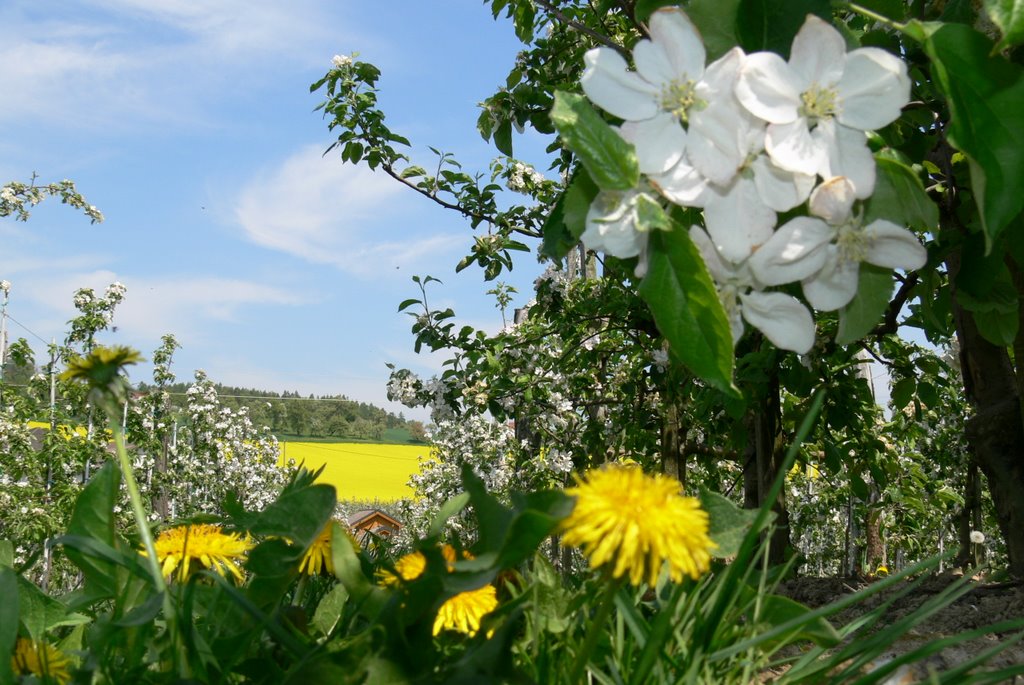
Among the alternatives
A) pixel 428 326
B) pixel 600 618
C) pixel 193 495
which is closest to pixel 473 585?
pixel 600 618

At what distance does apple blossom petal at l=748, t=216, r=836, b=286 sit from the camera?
2.48 feet

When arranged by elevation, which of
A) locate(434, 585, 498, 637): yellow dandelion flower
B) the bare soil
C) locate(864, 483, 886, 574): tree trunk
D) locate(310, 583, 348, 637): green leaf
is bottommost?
locate(864, 483, 886, 574): tree trunk

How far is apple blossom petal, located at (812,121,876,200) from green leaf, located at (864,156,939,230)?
3 cm

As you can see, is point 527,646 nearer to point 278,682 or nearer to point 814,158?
point 278,682

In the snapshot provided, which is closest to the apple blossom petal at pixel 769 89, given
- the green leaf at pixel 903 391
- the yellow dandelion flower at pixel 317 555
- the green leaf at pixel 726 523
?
the green leaf at pixel 726 523

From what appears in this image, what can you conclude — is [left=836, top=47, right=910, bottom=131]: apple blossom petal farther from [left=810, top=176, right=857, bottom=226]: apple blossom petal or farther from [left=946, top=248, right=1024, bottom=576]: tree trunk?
[left=946, top=248, right=1024, bottom=576]: tree trunk

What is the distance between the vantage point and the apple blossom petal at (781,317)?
79 cm

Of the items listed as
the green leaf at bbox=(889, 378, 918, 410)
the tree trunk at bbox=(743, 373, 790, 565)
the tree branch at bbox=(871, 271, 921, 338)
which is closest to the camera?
the tree branch at bbox=(871, 271, 921, 338)

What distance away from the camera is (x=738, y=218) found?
76 centimetres

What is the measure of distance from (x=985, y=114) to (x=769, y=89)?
198 mm

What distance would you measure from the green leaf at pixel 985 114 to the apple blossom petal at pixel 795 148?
0.40ft

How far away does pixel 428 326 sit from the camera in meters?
5.54

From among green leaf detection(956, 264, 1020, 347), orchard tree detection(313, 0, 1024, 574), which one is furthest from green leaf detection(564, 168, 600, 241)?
green leaf detection(956, 264, 1020, 347)

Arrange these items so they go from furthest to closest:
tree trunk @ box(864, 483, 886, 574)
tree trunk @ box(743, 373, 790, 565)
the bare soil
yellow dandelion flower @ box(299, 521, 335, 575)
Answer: tree trunk @ box(864, 483, 886, 574) → tree trunk @ box(743, 373, 790, 565) → the bare soil → yellow dandelion flower @ box(299, 521, 335, 575)
